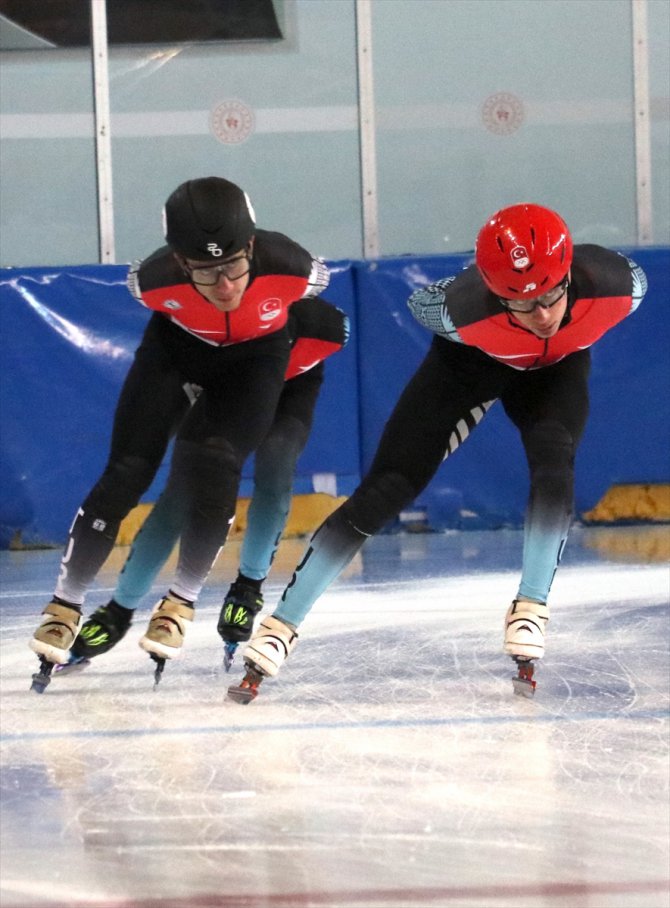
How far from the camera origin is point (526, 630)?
12.0ft

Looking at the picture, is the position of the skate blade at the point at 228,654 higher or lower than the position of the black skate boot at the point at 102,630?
lower

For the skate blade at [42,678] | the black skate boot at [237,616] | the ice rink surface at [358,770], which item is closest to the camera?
the ice rink surface at [358,770]

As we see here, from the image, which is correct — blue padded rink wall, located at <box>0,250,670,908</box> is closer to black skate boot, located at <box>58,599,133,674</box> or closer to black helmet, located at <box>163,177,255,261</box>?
black skate boot, located at <box>58,599,133,674</box>

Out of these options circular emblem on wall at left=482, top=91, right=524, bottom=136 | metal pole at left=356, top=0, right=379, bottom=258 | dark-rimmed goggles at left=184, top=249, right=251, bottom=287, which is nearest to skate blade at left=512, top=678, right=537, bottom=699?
dark-rimmed goggles at left=184, top=249, right=251, bottom=287

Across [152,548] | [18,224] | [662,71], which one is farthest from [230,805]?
[662,71]

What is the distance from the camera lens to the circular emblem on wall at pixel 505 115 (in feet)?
25.9

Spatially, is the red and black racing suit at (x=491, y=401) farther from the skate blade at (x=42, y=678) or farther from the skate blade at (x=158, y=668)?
the skate blade at (x=42, y=678)

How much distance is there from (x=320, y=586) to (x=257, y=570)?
0.60m

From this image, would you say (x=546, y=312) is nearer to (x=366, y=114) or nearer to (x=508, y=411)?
(x=508, y=411)

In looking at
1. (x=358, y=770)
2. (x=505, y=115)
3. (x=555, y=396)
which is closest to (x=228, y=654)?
(x=358, y=770)

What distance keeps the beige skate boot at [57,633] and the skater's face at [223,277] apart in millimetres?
933

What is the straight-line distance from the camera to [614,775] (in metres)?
2.97

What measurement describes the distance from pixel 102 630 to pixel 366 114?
4.69 metres

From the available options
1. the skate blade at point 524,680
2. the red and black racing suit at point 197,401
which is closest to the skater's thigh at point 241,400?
the red and black racing suit at point 197,401
